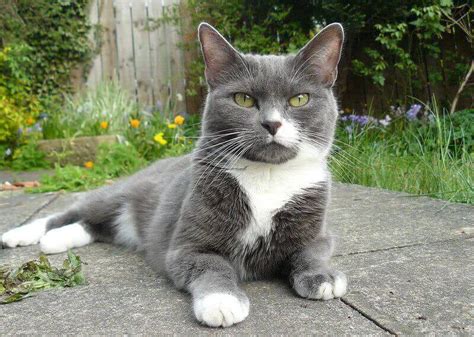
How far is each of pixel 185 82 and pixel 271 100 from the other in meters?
5.57

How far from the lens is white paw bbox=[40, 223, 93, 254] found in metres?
2.31

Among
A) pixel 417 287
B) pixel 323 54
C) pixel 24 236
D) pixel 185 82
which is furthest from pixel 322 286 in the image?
pixel 185 82

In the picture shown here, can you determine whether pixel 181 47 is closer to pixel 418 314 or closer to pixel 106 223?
pixel 106 223

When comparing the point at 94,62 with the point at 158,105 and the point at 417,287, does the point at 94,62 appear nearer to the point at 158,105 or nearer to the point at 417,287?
the point at 158,105

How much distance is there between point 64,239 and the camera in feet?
7.77

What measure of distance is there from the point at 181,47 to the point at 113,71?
3.70 feet

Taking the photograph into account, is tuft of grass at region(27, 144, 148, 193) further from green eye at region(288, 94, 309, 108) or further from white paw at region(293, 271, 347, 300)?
white paw at region(293, 271, 347, 300)

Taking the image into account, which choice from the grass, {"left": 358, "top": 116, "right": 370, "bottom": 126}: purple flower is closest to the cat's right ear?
the grass

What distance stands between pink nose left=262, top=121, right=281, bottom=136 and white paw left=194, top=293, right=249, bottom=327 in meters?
0.58

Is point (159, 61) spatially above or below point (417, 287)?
above

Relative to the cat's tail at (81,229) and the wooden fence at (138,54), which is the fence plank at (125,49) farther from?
the cat's tail at (81,229)

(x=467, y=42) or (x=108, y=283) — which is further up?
(x=467, y=42)

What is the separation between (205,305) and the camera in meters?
1.43

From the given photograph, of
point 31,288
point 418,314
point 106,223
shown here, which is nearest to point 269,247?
point 418,314
